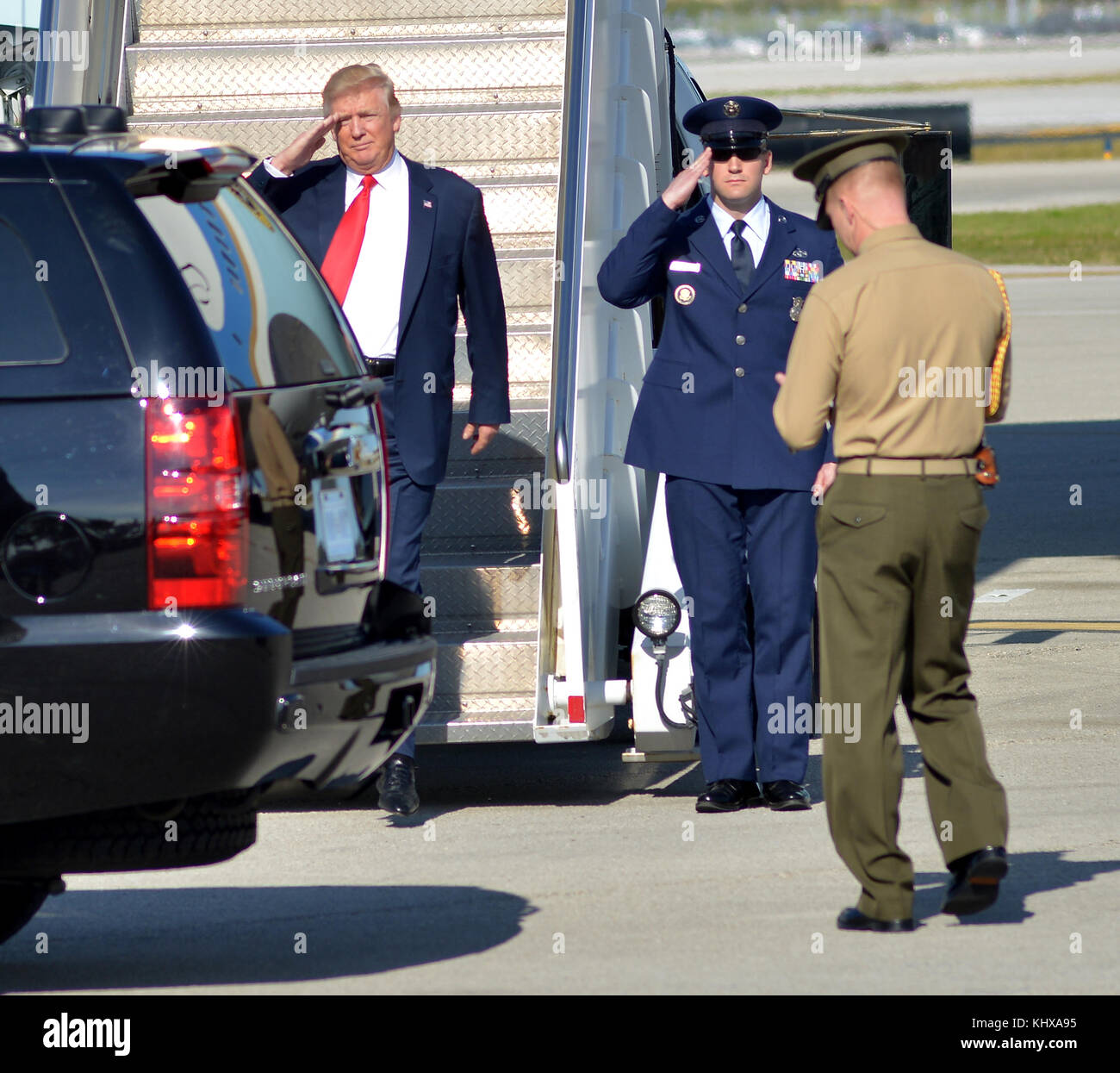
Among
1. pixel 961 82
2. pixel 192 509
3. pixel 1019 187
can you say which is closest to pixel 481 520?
pixel 192 509

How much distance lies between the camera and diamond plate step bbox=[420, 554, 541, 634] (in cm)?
760

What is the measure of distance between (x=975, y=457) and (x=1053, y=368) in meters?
18.6

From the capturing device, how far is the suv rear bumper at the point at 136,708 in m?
4.38

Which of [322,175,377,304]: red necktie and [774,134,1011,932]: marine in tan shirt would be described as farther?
[322,175,377,304]: red necktie

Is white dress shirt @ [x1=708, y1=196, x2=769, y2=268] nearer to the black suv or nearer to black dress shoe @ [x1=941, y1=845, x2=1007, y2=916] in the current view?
black dress shoe @ [x1=941, y1=845, x2=1007, y2=916]

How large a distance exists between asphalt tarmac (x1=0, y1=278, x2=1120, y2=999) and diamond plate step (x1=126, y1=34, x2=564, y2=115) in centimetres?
289

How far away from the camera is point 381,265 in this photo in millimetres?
7133

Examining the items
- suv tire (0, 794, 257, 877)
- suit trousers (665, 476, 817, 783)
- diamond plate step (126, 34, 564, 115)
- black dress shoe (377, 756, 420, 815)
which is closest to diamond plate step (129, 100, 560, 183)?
diamond plate step (126, 34, 564, 115)

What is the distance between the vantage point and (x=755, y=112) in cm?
696

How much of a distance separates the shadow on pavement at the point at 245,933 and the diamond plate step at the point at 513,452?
233 centimetres

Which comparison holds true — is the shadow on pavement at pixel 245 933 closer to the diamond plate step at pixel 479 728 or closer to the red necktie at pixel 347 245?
the diamond plate step at pixel 479 728

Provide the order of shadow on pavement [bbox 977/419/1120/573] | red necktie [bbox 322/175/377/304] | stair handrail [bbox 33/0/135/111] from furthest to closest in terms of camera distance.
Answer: shadow on pavement [bbox 977/419/1120/573] → stair handrail [bbox 33/0/135/111] → red necktie [bbox 322/175/377/304]

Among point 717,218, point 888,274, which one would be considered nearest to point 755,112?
point 717,218

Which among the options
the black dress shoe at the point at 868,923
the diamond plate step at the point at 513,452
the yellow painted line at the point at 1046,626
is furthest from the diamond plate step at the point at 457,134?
the black dress shoe at the point at 868,923
